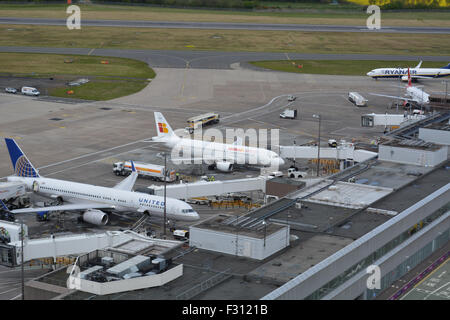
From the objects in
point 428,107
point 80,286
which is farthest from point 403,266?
point 428,107

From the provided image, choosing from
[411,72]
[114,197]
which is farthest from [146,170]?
[411,72]

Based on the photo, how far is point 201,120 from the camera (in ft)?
456

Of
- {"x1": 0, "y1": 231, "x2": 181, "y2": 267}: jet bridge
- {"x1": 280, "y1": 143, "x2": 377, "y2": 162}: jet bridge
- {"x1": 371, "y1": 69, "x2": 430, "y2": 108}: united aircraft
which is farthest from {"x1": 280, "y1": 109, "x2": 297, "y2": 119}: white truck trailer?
{"x1": 0, "y1": 231, "x2": 181, "y2": 267}: jet bridge

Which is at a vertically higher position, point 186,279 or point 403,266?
point 186,279

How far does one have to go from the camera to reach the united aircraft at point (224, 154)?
350ft

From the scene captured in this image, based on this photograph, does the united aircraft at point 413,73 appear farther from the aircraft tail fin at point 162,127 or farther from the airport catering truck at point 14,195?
the airport catering truck at point 14,195

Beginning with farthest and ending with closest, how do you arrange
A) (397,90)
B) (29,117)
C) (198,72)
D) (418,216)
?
(198,72)
(397,90)
(29,117)
(418,216)

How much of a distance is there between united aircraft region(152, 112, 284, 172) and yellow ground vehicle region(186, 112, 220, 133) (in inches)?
832

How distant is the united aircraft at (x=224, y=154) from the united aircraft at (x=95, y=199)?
2015 centimetres

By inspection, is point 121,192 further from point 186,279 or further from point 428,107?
point 428,107

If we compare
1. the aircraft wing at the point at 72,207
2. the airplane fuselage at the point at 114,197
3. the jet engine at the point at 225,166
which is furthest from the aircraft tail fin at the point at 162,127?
the aircraft wing at the point at 72,207

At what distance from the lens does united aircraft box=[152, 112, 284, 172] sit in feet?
350

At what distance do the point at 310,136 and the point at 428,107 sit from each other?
106 feet

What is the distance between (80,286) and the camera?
162 feet
